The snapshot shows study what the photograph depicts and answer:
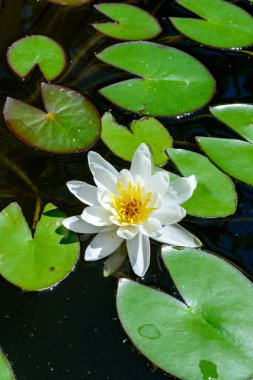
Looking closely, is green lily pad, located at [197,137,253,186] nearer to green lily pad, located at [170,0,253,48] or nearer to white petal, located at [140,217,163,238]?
white petal, located at [140,217,163,238]

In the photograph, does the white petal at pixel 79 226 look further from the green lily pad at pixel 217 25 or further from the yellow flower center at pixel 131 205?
the green lily pad at pixel 217 25

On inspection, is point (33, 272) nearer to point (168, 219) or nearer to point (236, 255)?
point (168, 219)

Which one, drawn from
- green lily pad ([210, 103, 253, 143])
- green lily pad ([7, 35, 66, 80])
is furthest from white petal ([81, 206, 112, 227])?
green lily pad ([7, 35, 66, 80])

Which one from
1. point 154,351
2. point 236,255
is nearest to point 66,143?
point 236,255

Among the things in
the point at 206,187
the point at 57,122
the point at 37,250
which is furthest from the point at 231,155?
the point at 37,250

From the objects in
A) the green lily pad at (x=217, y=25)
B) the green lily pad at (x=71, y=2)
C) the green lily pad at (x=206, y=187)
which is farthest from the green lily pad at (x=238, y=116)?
the green lily pad at (x=71, y=2)
